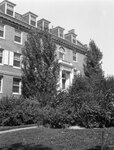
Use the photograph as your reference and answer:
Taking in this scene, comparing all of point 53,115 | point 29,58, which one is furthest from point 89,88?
point 29,58

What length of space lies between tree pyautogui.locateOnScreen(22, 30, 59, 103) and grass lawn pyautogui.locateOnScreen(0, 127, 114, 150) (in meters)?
9.83

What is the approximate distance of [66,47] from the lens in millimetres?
32844

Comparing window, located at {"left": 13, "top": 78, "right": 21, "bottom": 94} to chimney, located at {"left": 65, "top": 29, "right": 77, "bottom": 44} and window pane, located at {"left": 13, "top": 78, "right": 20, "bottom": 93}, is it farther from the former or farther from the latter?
chimney, located at {"left": 65, "top": 29, "right": 77, "bottom": 44}

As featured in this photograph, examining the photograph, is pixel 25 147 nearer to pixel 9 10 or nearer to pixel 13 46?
pixel 13 46

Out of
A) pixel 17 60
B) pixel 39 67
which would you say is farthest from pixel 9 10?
pixel 39 67

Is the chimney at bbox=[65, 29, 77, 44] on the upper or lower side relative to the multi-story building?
upper

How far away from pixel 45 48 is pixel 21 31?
6779 millimetres

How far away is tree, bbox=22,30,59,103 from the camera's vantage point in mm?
20688

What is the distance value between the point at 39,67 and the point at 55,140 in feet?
Answer: 41.1

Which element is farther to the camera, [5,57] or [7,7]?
[7,7]

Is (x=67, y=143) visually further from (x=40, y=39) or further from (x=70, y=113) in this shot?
(x=40, y=39)

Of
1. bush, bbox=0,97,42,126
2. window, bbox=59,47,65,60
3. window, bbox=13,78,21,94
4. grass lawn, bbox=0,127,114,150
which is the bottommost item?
grass lawn, bbox=0,127,114,150

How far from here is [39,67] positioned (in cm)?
2117

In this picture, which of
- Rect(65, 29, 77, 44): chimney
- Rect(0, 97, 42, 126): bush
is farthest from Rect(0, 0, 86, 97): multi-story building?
Rect(0, 97, 42, 126): bush
